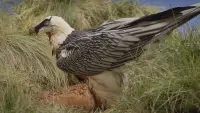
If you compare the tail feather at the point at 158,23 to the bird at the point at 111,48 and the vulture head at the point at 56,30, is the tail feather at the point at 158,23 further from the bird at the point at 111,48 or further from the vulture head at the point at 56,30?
the vulture head at the point at 56,30

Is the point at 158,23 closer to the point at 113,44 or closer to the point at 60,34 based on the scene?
the point at 113,44

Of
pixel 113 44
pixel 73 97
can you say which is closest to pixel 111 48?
pixel 113 44

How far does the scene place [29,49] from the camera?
892 centimetres

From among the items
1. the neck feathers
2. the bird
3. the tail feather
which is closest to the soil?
the bird

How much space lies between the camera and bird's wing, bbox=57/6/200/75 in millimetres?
6262

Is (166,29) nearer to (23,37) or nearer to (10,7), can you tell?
(23,37)

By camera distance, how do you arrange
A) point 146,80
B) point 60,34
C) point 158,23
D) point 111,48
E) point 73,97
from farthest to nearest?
point 73,97 < point 60,34 < point 111,48 < point 158,23 < point 146,80

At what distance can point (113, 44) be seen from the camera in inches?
253

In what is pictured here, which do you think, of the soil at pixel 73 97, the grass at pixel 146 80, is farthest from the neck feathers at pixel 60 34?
the soil at pixel 73 97

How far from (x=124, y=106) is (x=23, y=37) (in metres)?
4.06

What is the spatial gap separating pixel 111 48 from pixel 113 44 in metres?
0.06

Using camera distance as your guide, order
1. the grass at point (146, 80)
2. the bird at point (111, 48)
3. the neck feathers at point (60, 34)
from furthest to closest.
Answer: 1. the neck feathers at point (60, 34)
2. the bird at point (111, 48)
3. the grass at point (146, 80)

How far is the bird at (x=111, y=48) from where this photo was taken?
6.25m

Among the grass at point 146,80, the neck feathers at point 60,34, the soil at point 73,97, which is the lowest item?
the soil at point 73,97
